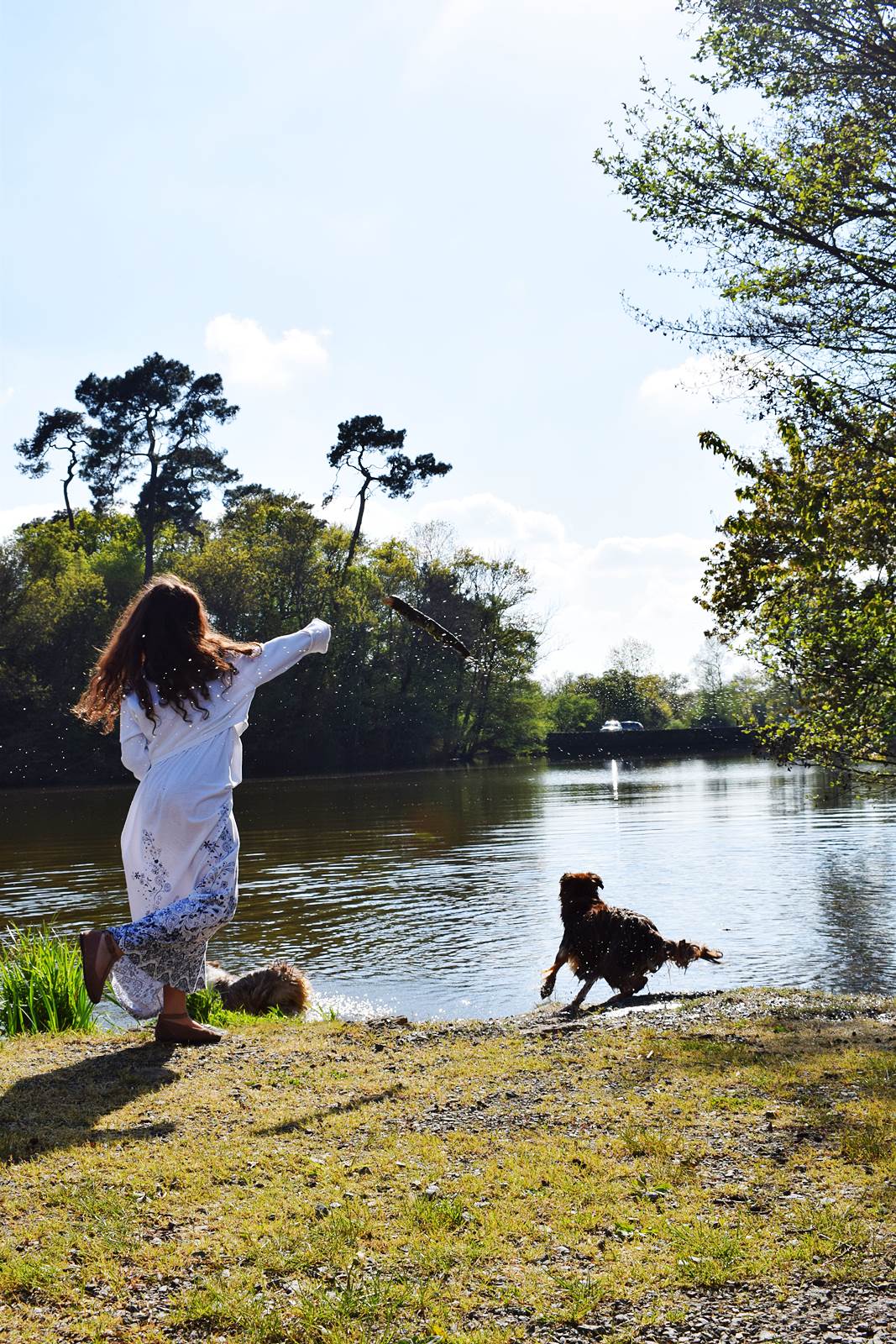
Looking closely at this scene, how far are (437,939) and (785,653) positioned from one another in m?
6.22

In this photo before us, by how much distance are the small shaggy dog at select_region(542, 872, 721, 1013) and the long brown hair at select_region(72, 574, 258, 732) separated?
13.9 feet

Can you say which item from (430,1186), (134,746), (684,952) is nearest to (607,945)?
(684,952)

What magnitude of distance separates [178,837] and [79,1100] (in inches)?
57.1

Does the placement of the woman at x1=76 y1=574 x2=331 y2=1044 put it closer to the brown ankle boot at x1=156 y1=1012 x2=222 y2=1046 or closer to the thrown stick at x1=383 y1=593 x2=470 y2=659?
the brown ankle boot at x1=156 y1=1012 x2=222 y2=1046

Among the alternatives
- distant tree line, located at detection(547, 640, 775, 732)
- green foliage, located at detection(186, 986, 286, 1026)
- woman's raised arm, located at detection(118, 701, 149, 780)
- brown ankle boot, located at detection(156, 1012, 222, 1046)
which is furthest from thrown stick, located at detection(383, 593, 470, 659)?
distant tree line, located at detection(547, 640, 775, 732)

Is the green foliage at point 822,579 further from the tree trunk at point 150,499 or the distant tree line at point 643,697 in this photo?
the distant tree line at point 643,697

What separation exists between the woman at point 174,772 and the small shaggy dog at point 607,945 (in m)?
3.85

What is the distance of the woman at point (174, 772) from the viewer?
616 cm

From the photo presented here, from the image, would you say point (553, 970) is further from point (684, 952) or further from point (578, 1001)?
point (684, 952)

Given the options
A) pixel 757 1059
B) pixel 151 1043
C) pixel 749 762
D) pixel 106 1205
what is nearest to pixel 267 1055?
pixel 151 1043

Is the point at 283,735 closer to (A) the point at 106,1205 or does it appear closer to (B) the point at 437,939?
(B) the point at 437,939

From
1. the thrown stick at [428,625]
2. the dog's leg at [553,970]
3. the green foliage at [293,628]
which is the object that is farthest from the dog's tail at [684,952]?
the green foliage at [293,628]

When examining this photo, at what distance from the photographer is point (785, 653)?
49.5ft

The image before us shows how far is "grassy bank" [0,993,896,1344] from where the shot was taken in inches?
130
